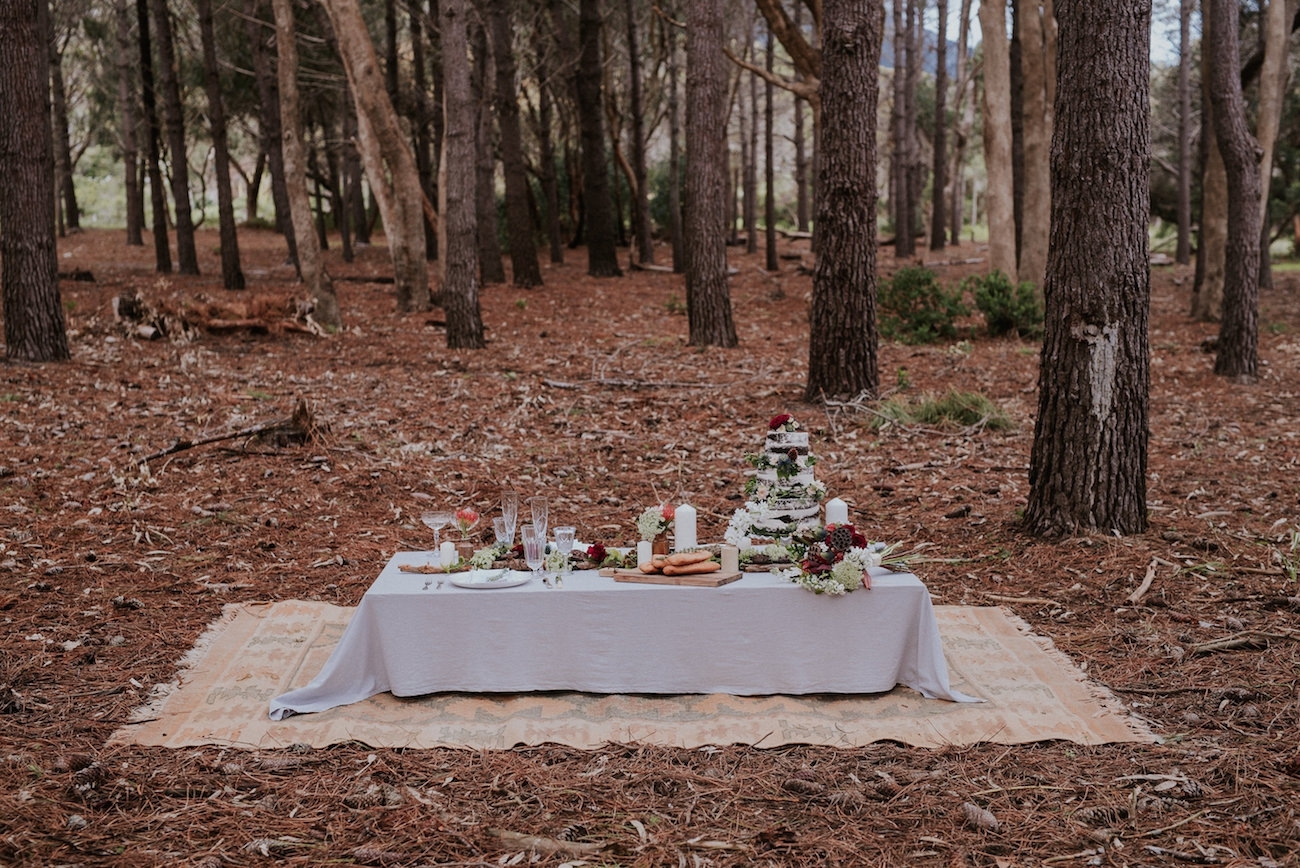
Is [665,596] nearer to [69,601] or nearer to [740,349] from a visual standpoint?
[69,601]

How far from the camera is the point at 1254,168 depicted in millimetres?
11664

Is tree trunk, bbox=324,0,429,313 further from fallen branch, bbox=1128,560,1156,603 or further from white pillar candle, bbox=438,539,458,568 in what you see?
fallen branch, bbox=1128,560,1156,603

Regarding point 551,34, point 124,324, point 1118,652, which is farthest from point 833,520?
point 551,34

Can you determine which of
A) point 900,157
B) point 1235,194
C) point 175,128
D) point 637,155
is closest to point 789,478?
point 1235,194

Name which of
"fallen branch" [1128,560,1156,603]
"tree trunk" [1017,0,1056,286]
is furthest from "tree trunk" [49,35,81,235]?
"fallen branch" [1128,560,1156,603]

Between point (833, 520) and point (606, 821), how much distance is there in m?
1.96

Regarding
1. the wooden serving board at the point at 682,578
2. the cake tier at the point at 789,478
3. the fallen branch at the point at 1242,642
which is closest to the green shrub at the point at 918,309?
the fallen branch at the point at 1242,642

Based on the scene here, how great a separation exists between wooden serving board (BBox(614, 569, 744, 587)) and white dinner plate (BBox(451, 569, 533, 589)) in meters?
0.43

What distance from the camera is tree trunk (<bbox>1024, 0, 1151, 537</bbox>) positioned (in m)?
6.38

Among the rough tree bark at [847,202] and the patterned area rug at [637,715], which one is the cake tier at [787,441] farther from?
the rough tree bark at [847,202]

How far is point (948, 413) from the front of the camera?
1001 centimetres

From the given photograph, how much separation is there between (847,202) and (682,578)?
6.12m

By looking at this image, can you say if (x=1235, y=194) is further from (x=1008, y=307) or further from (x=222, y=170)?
(x=222, y=170)

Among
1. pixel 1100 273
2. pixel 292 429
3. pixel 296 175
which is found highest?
pixel 296 175
